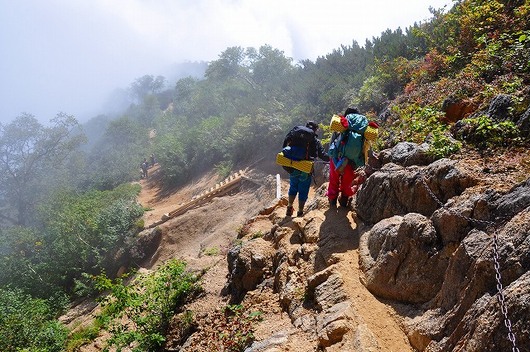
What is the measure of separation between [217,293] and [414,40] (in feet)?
41.5

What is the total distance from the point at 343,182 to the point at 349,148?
0.71m

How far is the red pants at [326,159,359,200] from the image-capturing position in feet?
20.4

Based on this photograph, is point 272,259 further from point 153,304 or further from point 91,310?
point 91,310

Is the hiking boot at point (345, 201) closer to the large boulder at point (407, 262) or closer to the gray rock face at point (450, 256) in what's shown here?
the gray rock face at point (450, 256)

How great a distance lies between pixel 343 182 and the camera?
6.36 metres

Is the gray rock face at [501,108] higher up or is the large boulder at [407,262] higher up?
the gray rock face at [501,108]

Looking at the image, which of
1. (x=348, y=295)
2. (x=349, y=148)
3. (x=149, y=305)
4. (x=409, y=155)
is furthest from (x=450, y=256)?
(x=149, y=305)

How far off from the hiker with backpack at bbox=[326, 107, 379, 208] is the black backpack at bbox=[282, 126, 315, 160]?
53cm

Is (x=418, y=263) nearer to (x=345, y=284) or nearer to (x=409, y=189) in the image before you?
(x=345, y=284)

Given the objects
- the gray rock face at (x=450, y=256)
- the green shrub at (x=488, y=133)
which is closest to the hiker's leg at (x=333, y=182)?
the gray rock face at (x=450, y=256)

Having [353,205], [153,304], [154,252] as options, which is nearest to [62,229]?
[154,252]

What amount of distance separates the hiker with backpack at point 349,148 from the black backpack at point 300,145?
0.53m

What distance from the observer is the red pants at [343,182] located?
20.4 ft

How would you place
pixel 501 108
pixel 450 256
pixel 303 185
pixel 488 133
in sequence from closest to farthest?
1. pixel 450 256
2. pixel 488 133
3. pixel 501 108
4. pixel 303 185
